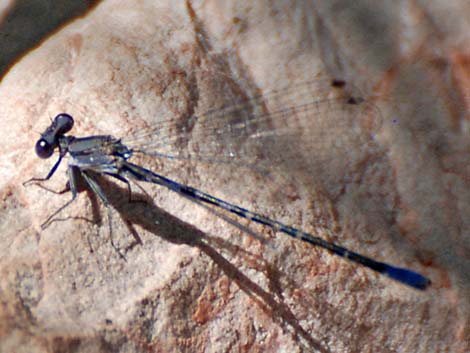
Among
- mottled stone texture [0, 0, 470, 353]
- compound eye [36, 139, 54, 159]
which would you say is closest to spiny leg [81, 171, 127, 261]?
mottled stone texture [0, 0, 470, 353]

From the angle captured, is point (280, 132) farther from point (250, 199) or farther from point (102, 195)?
point (102, 195)

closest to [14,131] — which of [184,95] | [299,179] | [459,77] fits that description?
[184,95]

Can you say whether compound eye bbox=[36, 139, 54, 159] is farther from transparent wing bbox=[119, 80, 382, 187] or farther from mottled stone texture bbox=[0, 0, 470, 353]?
transparent wing bbox=[119, 80, 382, 187]

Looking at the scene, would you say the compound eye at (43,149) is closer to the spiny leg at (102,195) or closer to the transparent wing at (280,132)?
the spiny leg at (102,195)

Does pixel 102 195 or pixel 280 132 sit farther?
pixel 280 132

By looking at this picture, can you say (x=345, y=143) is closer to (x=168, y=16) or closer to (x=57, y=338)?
(x=168, y=16)

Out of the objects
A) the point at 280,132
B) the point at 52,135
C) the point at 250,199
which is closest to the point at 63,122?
the point at 52,135

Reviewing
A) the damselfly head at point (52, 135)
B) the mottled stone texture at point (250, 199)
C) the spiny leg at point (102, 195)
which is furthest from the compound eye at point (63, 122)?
the spiny leg at point (102, 195)

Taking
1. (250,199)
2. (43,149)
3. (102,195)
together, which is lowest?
(250,199)
